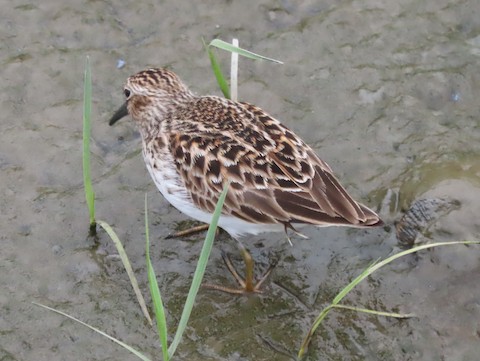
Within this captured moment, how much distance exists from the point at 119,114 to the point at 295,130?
4.77 ft

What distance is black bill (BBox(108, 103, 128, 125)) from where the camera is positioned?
6.76 meters

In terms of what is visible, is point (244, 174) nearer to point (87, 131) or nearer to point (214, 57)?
point (87, 131)

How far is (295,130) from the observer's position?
7109 mm

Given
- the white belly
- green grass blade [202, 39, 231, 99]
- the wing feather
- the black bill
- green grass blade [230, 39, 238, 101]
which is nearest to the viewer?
the wing feather

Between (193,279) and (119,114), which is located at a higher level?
(193,279)

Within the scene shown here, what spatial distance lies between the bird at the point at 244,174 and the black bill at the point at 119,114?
1.78 feet

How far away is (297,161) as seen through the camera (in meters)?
5.61

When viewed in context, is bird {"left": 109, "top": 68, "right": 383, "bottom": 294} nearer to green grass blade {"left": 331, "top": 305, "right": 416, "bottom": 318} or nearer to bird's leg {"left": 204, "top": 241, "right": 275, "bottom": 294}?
bird's leg {"left": 204, "top": 241, "right": 275, "bottom": 294}

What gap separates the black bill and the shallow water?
26cm

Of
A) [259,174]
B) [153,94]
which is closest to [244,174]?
[259,174]

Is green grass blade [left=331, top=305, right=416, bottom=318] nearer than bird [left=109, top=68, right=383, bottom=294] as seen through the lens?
No

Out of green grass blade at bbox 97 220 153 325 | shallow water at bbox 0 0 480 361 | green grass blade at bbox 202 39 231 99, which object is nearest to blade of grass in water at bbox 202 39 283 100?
green grass blade at bbox 202 39 231 99

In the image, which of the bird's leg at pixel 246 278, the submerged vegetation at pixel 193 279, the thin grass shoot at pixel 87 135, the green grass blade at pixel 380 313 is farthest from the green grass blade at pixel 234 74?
the green grass blade at pixel 380 313

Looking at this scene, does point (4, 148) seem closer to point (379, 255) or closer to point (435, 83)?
point (379, 255)
